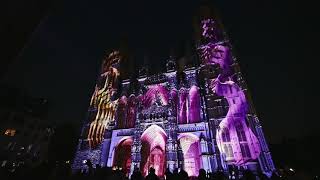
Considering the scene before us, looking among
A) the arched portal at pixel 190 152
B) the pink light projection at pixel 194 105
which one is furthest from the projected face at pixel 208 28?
the arched portal at pixel 190 152

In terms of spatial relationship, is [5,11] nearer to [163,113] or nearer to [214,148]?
[214,148]

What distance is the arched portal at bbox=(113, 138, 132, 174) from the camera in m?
28.4

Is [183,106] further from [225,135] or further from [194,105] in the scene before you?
[225,135]

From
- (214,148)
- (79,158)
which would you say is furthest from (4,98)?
(214,148)

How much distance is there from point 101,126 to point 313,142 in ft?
112

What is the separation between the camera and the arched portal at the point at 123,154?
1118 inches

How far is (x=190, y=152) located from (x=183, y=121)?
4080mm

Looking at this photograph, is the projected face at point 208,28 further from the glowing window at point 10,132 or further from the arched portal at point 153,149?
the glowing window at point 10,132

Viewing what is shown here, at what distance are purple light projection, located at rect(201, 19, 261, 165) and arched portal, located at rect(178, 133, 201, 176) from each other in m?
3.44

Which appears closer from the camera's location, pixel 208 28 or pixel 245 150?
pixel 245 150

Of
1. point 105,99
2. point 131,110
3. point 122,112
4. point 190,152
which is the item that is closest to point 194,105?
point 190,152

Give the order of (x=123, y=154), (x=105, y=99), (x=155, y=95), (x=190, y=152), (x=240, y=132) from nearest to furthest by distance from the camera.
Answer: (x=240, y=132) < (x=190, y=152) < (x=123, y=154) < (x=155, y=95) < (x=105, y=99)

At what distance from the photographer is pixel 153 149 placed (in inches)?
1101

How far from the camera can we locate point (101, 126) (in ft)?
106
